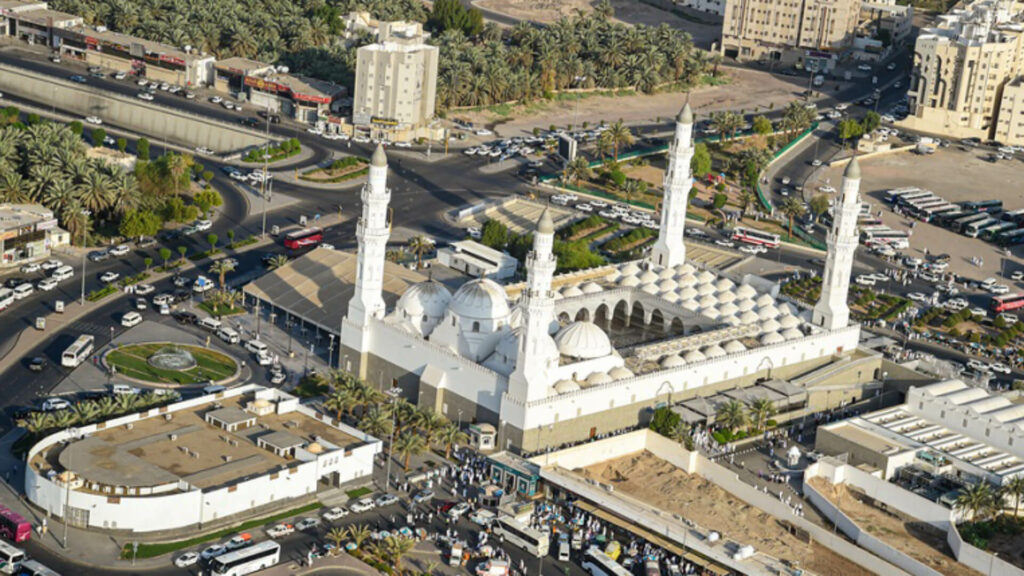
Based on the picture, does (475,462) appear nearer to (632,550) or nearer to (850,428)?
(632,550)

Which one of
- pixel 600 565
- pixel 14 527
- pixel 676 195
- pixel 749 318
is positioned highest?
pixel 676 195

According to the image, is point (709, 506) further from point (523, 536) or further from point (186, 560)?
point (186, 560)

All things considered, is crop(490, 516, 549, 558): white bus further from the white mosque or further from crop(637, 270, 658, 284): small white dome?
crop(637, 270, 658, 284): small white dome

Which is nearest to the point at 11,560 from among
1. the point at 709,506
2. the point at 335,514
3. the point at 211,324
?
the point at 335,514

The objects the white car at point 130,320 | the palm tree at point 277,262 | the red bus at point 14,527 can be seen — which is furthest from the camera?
the palm tree at point 277,262

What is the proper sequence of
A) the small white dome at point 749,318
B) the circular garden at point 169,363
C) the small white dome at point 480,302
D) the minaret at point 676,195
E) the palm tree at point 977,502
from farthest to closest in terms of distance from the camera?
1. the minaret at point 676,195
2. the small white dome at point 749,318
3. the circular garden at point 169,363
4. the small white dome at point 480,302
5. the palm tree at point 977,502

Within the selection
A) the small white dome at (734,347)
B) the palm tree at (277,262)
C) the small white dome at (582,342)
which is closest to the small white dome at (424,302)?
the small white dome at (582,342)

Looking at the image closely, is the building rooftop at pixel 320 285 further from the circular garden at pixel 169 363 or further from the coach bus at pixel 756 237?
the coach bus at pixel 756 237
